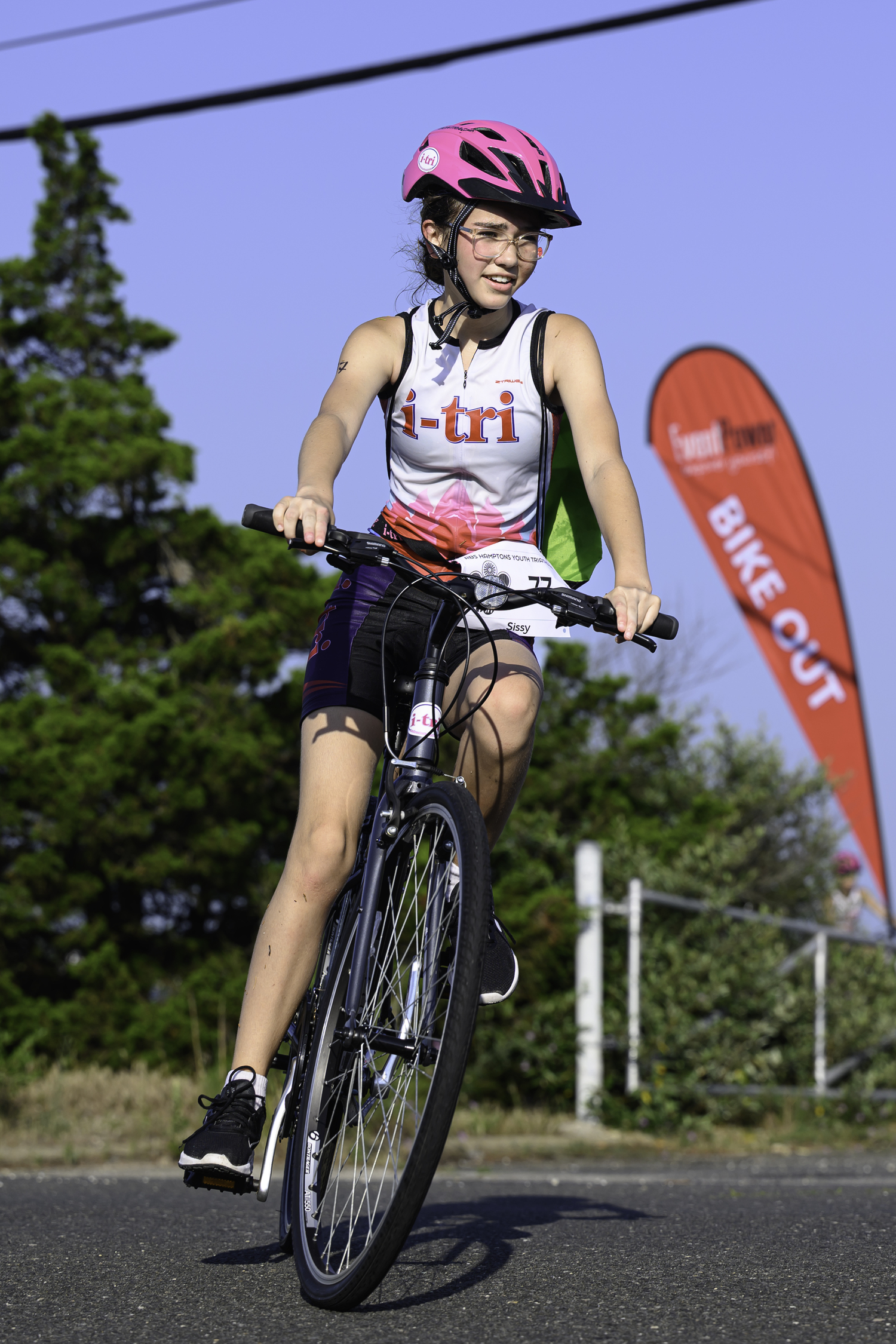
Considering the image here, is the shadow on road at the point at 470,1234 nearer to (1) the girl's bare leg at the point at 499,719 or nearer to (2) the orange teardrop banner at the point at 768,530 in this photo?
(1) the girl's bare leg at the point at 499,719

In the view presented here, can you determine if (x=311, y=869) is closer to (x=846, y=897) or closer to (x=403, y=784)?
(x=403, y=784)

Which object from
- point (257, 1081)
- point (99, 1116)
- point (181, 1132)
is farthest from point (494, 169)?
point (99, 1116)

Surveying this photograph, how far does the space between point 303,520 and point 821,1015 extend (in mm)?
7813

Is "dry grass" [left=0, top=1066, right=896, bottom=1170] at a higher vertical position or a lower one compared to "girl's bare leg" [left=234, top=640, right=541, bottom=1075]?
lower

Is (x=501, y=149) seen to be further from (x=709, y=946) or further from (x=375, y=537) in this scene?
(x=709, y=946)

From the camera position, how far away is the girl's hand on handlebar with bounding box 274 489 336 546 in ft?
8.77

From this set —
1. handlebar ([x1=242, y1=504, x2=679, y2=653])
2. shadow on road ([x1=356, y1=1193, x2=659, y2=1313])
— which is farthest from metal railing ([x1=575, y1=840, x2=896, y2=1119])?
handlebar ([x1=242, y1=504, x2=679, y2=653])

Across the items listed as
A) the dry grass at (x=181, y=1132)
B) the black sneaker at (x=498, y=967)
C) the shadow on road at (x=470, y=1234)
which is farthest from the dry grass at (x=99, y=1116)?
the black sneaker at (x=498, y=967)

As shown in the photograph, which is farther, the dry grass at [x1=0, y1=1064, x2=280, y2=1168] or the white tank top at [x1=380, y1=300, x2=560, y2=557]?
the dry grass at [x1=0, y1=1064, x2=280, y2=1168]

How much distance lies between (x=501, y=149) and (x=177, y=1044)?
22.3 feet

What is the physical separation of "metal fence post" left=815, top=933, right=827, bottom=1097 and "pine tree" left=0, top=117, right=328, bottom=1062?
3536mm

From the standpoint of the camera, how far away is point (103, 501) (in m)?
10.1

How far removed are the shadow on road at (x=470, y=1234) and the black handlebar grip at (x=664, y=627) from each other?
47.8 inches

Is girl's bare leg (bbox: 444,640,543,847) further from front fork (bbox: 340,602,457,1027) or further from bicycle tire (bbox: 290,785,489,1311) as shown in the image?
bicycle tire (bbox: 290,785,489,1311)
